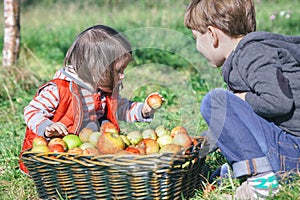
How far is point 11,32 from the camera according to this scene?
4.99m

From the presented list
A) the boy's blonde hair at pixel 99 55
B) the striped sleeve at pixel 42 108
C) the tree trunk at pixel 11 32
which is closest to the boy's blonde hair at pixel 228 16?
the boy's blonde hair at pixel 99 55

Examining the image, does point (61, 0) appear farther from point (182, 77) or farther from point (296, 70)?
point (296, 70)

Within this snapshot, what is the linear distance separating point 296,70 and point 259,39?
0.78 feet

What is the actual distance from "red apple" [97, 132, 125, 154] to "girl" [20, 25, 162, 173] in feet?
1.34

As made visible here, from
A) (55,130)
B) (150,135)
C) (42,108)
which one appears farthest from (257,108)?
(42,108)

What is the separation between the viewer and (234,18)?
2.29 meters

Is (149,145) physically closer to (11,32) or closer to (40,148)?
(40,148)

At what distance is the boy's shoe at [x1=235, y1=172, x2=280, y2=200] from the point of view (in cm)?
212

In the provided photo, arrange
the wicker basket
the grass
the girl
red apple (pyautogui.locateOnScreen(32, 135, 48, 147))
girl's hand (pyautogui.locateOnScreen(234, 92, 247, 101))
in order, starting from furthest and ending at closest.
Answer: the grass
the girl
red apple (pyautogui.locateOnScreen(32, 135, 48, 147))
girl's hand (pyautogui.locateOnScreen(234, 92, 247, 101))
the wicker basket

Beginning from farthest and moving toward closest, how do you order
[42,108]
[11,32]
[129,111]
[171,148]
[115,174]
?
[11,32]
[129,111]
[42,108]
[171,148]
[115,174]

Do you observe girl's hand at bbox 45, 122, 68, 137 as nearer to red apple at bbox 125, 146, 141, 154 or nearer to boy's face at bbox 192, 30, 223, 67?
red apple at bbox 125, 146, 141, 154

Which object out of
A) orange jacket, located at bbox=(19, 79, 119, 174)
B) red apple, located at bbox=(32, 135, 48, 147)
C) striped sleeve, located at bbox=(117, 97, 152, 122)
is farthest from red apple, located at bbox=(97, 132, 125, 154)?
striped sleeve, located at bbox=(117, 97, 152, 122)

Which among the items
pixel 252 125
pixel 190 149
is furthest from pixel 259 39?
pixel 190 149

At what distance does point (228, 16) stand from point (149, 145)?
0.77 meters
